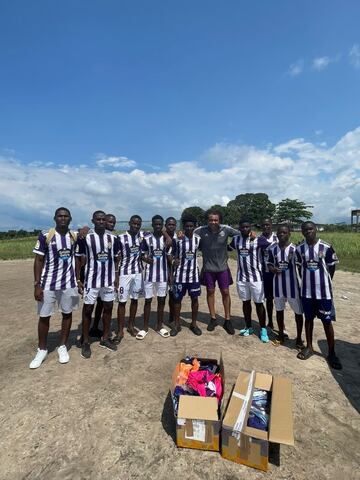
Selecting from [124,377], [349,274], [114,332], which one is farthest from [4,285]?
[349,274]

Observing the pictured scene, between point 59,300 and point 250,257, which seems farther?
point 250,257

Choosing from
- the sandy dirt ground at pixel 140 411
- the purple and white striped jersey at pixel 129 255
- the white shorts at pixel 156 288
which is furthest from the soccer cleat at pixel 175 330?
the purple and white striped jersey at pixel 129 255

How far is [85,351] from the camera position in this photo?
5.15 metres

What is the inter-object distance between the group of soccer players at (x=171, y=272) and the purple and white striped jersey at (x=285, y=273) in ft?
0.06

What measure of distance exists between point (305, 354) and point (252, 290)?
1480 millimetres

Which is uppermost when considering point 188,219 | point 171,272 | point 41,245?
point 188,219

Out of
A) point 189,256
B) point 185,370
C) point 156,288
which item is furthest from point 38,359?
point 189,256

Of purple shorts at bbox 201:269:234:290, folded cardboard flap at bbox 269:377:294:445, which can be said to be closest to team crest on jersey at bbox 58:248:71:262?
purple shorts at bbox 201:269:234:290

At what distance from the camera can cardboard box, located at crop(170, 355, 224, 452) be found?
295cm

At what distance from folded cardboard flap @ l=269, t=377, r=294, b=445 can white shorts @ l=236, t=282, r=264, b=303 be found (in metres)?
2.44

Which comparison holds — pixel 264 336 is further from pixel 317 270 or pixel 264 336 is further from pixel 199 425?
pixel 199 425

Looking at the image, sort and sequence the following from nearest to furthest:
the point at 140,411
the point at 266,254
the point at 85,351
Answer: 1. the point at 140,411
2. the point at 85,351
3. the point at 266,254

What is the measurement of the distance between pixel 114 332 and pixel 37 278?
2315 millimetres

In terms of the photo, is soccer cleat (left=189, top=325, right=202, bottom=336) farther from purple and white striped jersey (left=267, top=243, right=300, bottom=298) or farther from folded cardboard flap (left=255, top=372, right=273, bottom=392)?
folded cardboard flap (left=255, top=372, right=273, bottom=392)
